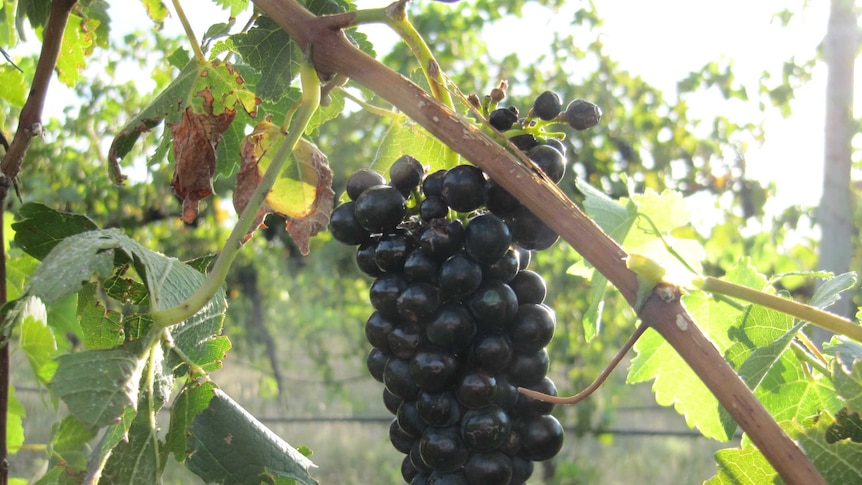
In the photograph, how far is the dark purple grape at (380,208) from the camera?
91cm

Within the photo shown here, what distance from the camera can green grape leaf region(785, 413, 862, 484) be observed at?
72 cm

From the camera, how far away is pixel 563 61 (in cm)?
587

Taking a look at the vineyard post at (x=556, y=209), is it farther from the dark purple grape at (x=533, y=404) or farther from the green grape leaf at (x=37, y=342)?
the green grape leaf at (x=37, y=342)

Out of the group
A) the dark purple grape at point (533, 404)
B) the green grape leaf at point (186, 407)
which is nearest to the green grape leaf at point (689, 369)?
the dark purple grape at point (533, 404)

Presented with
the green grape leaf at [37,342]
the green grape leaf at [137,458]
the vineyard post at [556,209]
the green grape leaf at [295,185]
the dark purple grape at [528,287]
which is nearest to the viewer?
the vineyard post at [556,209]

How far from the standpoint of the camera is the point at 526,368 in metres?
0.90

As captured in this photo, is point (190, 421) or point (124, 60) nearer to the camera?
point (190, 421)

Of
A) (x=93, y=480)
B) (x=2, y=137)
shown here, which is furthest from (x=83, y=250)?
(x=2, y=137)

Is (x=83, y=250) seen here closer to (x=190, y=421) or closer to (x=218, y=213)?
(x=190, y=421)

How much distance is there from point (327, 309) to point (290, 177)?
22.4 feet

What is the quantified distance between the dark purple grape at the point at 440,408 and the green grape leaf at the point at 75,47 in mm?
1108

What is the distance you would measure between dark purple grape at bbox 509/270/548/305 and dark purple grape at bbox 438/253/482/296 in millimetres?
87

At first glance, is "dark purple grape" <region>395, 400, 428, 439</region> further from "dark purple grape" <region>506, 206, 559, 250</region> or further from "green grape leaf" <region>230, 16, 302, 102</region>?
"green grape leaf" <region>230, 16, 302, 102</region>

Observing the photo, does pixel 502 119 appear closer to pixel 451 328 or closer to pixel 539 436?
pixel 451 328
